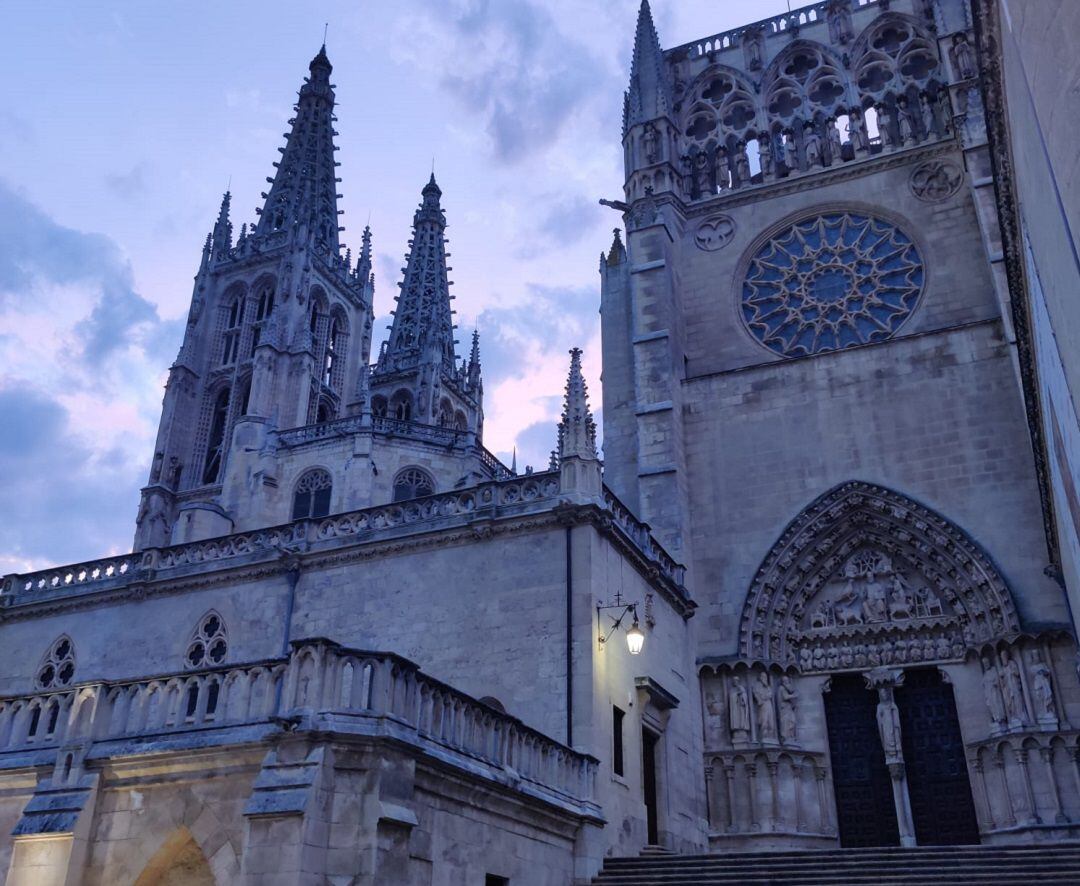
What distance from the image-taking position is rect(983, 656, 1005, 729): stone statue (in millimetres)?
16750

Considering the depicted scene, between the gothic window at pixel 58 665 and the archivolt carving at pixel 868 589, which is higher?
the archivolt carving at pixel 868 589

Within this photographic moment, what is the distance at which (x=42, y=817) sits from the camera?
10367 millimetres

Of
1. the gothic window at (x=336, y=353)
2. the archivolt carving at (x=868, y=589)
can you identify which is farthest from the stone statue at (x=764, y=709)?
the gothic window at (x=336, y=353)

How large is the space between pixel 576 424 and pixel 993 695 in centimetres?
838

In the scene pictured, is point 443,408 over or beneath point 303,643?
over

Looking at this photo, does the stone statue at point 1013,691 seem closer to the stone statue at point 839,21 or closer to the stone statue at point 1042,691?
the stone statue at point 1042,691

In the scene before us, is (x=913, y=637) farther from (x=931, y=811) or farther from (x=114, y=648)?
(x=114, y=648)

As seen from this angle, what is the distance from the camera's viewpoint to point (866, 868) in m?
12.8

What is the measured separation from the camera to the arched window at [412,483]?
121 ft

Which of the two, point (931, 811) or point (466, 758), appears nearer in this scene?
point (466, 758)

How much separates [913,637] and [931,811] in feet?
9.61

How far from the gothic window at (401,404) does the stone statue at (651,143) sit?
3311 cm

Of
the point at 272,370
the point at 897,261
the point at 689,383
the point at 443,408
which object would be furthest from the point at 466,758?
the point at 443,408

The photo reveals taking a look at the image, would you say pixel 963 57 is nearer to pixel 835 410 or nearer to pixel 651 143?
pixel 651 143
